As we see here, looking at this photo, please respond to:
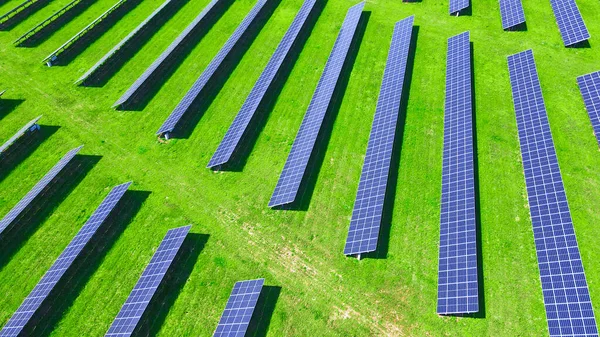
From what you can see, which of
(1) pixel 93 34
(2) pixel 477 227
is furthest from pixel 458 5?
(1) pixel 93 34

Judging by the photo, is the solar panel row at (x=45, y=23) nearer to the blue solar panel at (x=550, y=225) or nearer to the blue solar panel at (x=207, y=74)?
the blue solar panel at (x=207, y=74)

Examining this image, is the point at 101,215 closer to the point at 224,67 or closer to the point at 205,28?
the point at 224,67

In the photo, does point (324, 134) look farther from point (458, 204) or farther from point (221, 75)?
point (221, 75)

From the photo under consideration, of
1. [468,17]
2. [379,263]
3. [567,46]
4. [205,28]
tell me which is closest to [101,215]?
[379,263]

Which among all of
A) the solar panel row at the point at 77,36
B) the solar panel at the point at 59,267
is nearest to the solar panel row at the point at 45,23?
the solar panel row at the point at 77,36

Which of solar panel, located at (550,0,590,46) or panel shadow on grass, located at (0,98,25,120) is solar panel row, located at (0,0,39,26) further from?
solar panel, located at (550,0,590,46)

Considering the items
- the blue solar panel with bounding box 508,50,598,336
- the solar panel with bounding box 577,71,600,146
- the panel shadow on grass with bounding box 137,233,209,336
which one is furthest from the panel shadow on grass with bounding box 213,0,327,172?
the solar panel with bounding box 577,71,600,146
